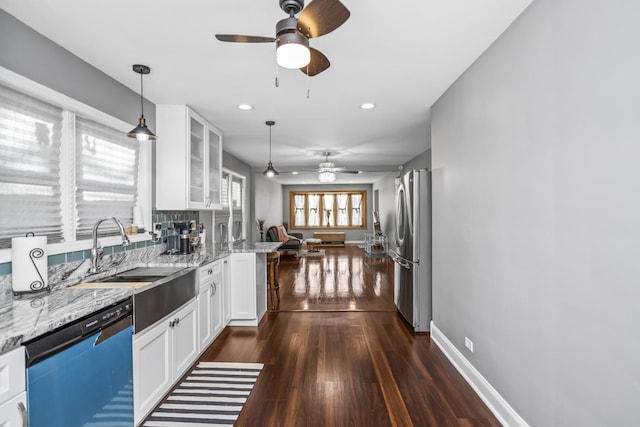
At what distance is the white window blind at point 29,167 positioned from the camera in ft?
6.12

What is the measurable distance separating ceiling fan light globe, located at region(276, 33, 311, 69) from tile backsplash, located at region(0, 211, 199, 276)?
1907 mm

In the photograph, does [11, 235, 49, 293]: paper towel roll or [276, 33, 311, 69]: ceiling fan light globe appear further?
[11, 235, 49, 293]: paper towel roll

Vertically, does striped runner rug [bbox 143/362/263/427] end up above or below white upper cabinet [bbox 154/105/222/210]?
below

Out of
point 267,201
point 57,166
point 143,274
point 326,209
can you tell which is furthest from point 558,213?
point 326,209

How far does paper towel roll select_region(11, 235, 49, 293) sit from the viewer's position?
5.85ft

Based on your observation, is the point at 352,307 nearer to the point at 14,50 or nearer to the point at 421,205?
the point at 421,205

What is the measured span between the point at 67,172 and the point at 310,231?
11100mm

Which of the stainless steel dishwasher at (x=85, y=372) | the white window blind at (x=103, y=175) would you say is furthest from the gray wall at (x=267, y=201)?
the stainless steel dishwasher at (x=85, y=372)

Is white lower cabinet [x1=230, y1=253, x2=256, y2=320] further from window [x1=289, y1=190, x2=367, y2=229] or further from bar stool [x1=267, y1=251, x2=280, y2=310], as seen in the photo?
window [x1=289, y1=190, x2=367, y2=229]

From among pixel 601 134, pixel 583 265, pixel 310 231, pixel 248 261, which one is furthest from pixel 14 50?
pixel 310 231

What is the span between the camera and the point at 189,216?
4129 millimetres

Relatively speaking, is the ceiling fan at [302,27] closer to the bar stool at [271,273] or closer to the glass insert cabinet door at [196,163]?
the glass insert cabinet door at [196,163]

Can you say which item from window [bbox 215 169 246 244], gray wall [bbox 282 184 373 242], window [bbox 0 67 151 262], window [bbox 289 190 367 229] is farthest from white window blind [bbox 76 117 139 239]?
window [bbox 289 190 367 229]

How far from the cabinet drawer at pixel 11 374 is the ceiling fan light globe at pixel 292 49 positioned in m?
1.61
